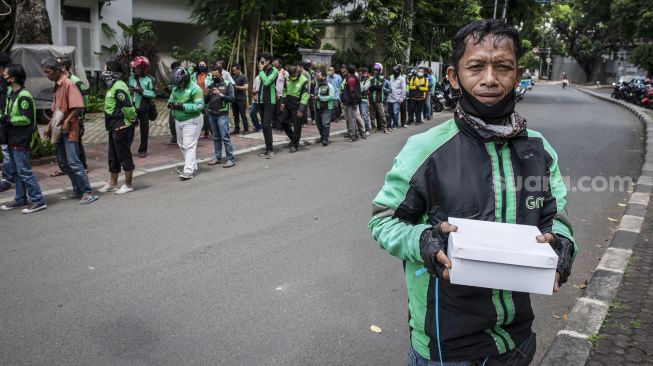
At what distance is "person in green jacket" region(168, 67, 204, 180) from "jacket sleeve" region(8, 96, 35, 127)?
2.31 metres

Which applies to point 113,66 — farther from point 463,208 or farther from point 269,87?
point 463,208

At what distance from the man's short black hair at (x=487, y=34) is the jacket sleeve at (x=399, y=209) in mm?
401

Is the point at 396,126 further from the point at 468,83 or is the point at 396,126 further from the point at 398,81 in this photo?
the point at 468,83

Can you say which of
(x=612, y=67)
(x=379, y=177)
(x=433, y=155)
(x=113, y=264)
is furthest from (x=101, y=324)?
(x=612, y=67)

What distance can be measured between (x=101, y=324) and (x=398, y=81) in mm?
12520

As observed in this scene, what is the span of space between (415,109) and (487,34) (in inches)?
618

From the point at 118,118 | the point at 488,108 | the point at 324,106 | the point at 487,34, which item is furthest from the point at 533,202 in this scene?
the point at 324,106

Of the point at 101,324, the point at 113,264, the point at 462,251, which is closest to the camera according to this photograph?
the point at 462,251

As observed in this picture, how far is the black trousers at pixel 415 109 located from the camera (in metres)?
16.9

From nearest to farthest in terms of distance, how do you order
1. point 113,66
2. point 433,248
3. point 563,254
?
1. point 433,248
2. point 563,254
3. point 113,66

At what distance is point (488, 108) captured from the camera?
6.08 feet

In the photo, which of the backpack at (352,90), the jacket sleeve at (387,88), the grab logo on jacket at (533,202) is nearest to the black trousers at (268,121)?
the backpack at (352,90)

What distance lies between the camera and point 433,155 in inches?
73.1

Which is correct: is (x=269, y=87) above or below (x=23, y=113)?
above
